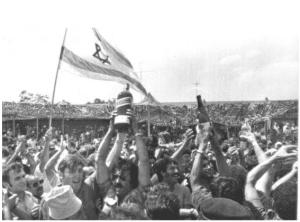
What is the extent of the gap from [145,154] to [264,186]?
2.92 feet

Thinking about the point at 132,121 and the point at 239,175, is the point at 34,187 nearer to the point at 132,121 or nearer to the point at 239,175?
the point at 132,121

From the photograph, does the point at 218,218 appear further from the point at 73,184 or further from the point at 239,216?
the point at 73,184

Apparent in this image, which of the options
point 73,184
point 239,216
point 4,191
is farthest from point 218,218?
point 4,191

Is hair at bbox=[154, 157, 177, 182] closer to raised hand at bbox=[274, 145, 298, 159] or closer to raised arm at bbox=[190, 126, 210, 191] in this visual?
raised arm at bbox=[190, 126, 210, 191]

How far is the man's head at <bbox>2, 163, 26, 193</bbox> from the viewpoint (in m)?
3.07

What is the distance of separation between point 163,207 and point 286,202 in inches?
26.7

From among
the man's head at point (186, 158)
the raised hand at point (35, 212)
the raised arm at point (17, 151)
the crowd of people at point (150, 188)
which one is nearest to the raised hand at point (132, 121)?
the crowd of people at point (150, 188)

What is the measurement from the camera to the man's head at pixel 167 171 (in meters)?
3.14

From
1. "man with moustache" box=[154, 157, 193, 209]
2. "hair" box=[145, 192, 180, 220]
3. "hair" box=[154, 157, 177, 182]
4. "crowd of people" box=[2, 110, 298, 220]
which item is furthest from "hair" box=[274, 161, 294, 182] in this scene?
"hair" box=[145, 192, 180, 220]

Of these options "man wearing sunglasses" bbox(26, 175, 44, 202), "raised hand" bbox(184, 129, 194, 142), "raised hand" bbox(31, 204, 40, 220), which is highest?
"raised hand" bbox(184, 129, 194, 142)

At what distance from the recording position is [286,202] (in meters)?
2.12

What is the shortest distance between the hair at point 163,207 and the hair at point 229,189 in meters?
0.39

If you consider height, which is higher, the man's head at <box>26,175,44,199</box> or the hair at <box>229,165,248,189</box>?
the hair at <box>229,165,248,189</box>

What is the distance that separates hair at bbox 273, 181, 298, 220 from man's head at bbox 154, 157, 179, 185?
108cm
